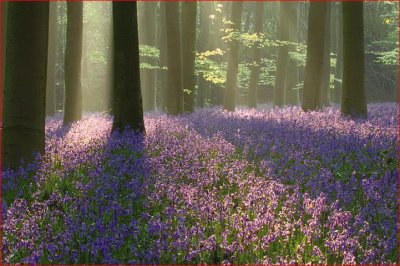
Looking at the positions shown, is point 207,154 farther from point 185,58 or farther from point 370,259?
point 185,58

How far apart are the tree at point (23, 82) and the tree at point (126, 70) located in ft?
8.86

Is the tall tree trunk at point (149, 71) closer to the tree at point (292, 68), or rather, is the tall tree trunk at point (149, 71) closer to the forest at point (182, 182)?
the tree at point (292, 68)

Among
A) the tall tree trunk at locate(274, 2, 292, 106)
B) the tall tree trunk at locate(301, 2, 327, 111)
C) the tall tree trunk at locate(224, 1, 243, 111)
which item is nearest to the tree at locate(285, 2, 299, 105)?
the tall tree trunk at locate(274, 2, 292, 106)

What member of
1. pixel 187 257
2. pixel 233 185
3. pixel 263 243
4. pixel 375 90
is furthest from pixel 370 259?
pixel 375 90

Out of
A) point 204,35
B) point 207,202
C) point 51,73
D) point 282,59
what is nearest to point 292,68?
point 282,59

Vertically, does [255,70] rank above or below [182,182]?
above

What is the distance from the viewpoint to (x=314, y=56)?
16859 millimetres

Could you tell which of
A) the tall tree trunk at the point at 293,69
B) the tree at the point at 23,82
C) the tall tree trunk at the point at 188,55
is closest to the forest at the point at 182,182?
the tree at the point at 23,82

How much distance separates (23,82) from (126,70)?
308 cm

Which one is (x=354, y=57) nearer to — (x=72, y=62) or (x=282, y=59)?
(x=72, y=62)

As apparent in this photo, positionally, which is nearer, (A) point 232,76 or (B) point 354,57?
(B) point 354,57

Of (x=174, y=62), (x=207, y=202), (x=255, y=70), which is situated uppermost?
(x=255, y=70)

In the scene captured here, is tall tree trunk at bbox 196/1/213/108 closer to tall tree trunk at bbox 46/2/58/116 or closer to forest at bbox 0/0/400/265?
tall tree trunk at bbox 46/2/58/116

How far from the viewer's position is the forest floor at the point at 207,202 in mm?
4184
